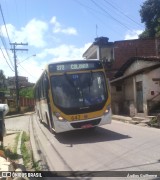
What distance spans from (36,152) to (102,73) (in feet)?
14.5

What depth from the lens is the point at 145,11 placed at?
50562 millimetres

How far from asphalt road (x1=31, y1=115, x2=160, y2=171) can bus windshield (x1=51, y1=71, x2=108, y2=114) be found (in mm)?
1548

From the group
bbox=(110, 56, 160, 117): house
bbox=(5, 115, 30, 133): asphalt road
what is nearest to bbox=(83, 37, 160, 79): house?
bbox=(110, 56, 160, 117): house

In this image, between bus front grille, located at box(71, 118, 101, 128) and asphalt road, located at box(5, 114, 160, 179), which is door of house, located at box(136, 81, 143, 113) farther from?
bus front grille, located at box(71, 118, 101, 128)

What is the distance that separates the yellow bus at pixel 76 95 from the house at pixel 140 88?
29.6 feet

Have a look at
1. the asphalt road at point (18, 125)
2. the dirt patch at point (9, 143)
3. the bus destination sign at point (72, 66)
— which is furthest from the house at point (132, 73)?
the bus destination sign at point (72, 66)

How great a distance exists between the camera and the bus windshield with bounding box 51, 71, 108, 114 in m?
15.2

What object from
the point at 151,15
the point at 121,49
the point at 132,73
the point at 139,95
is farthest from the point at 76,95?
the point at 151,15

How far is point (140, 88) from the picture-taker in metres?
26.9

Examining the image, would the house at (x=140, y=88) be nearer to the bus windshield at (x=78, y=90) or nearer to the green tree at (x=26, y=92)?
the bus windshield at (x=78, y=90)

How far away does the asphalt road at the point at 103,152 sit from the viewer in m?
9.58

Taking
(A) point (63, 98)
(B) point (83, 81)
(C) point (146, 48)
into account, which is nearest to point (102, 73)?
(B) point (83, 81)

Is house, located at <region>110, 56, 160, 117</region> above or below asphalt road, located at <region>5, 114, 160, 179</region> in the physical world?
above

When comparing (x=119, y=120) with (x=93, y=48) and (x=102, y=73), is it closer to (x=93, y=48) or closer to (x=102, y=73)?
(x=102, y=73)
